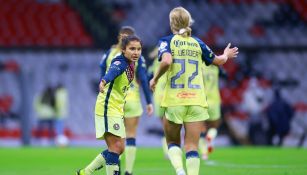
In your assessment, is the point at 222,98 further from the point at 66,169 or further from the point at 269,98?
the point at 66,169

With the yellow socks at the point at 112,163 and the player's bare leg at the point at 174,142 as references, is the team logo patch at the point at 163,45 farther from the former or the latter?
the yellow socks at the point at 112,163

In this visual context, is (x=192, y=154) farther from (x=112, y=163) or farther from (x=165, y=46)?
(x=165, y=46)

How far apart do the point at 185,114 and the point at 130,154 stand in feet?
8.32

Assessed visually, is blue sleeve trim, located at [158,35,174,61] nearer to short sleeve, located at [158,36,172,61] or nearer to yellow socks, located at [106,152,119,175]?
short sleeve, located at [158,36,172,61]

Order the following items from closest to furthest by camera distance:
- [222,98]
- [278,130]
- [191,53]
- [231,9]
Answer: [191,53]
[278,130]
[222,98]
[231,9]

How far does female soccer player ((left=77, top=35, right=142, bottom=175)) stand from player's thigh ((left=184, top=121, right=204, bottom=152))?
0.72 m

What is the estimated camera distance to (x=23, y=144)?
26.4m

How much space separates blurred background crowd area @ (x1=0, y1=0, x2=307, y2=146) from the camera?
2717cm

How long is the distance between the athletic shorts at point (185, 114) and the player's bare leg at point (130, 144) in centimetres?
231

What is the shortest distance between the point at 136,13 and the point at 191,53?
64.4ft

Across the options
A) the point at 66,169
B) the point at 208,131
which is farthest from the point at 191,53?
the point at 208,131

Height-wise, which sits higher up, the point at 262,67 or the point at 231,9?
the point at 231,9

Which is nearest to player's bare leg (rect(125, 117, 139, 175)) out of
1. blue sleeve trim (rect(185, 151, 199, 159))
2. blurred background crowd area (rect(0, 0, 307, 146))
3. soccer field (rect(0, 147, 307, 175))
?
soccer field (rect(0, 147, 307, 175))

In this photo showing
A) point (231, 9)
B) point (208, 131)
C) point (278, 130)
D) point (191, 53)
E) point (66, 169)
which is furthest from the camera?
point (231, 9)
